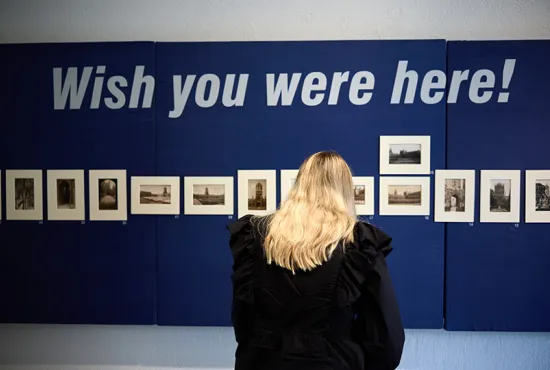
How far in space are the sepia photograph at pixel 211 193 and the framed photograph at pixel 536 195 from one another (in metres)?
1.98

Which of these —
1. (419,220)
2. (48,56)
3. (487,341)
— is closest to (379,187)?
(419,220)

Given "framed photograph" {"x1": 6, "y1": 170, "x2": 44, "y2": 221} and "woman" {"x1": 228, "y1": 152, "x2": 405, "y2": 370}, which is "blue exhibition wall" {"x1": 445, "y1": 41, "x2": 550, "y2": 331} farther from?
"framed photograph" {"x1": 6, "y1": 170, "x2": 44, "y2": 221}

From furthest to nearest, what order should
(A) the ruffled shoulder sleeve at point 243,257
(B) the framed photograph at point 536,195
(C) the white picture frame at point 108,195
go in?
(C) the white picture frame at point 108,195 → (B) the framed photograph at point 536,195 → (A) the ruffled shoulder sleeve at point 243,257

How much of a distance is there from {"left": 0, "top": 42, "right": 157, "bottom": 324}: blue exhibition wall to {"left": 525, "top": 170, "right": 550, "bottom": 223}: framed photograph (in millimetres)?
2447

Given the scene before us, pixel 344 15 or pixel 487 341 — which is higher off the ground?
pixel 344 15

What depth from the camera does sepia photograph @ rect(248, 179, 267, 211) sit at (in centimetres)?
324

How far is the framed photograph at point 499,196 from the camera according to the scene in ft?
10.5

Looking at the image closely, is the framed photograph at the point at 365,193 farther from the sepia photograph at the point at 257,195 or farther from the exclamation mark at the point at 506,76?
the exclamation mark at the point at 506,76

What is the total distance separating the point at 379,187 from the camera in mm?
3213

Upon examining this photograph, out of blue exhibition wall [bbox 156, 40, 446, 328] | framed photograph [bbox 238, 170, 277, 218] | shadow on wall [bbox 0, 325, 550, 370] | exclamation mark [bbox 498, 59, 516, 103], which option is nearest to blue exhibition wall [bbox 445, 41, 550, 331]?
exclamation mark [bbox 498, 59, 516, 103]

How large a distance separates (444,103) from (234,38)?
4.80 ft

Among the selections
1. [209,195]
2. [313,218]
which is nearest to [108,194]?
[209,195]

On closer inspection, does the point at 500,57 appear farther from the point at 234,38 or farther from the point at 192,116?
the point at 192,116

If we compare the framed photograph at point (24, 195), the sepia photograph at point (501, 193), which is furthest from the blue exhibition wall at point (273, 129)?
the framed photograph at point (24, 195)
